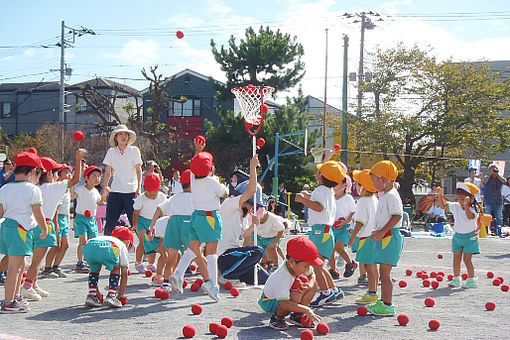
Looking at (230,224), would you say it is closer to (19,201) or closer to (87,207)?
(87,207)

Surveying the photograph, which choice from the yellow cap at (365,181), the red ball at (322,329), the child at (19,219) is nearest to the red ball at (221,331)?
the red ball at (322,329)

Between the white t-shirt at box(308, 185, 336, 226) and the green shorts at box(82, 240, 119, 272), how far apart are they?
2523 millimetres

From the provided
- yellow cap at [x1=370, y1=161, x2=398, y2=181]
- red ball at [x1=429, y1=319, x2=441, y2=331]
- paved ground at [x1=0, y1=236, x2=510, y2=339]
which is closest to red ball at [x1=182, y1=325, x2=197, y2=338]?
paved ground at [x1=0, y1=236, x2=510, y2=339]

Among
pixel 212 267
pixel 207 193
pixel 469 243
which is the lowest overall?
pixel 212 267

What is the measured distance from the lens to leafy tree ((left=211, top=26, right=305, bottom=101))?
3378 centimetres

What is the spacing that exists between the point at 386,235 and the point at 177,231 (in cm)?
295

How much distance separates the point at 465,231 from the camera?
927cm

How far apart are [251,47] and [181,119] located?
1187cm

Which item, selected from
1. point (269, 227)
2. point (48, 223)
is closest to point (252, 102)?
point (269, 227)

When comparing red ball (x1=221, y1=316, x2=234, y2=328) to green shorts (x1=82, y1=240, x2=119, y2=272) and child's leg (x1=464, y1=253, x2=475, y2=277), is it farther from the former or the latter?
child's leg (x1=464, y1=253, x2=475, y2=277)

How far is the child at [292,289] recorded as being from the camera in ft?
19.4

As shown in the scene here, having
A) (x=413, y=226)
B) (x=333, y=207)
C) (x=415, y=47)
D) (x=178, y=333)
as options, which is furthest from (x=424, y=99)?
(x=178, y=333)

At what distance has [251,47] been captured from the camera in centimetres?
3366

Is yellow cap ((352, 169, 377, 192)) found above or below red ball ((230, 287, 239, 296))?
above
